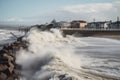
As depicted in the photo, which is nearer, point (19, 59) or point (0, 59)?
point (0, 59)

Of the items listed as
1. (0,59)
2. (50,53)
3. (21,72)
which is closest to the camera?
(21,72)

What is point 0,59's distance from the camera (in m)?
12.5

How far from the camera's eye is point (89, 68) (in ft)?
41.7

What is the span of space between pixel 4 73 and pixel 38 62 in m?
2.90

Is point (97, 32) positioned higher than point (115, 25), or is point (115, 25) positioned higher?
point (97, 32)

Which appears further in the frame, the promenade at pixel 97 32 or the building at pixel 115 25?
the building at pixel 115 25

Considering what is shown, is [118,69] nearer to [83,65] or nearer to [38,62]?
[83,65]

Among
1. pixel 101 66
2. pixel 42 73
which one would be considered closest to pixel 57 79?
pixel 42 73

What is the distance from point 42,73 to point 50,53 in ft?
14.4

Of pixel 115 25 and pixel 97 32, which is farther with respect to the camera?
pixel 115 25

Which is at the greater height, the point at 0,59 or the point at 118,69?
the point at 0,59

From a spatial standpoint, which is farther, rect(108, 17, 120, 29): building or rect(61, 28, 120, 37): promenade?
rect(108, 17, 120, 29): building

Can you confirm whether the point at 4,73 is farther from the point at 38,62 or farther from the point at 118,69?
the point at 118,69

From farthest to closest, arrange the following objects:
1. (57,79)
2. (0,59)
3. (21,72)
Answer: (0,59) < (21,72) < (57,79)
